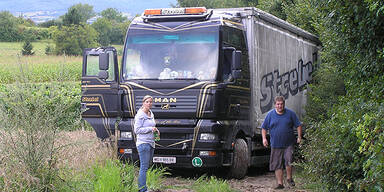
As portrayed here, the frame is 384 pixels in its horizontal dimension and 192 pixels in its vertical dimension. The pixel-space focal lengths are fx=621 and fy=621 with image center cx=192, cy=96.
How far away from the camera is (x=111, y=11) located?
151m

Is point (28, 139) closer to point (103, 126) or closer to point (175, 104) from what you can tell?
point (175, 104)

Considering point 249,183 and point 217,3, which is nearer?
point 249,183

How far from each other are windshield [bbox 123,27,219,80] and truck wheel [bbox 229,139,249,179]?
174 centimetres

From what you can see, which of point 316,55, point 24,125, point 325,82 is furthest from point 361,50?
point 316,55

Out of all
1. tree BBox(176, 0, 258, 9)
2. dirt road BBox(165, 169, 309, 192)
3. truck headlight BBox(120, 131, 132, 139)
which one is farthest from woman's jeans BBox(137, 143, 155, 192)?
tree BBox(176, 0, 258, 9)

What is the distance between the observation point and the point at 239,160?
13.3m

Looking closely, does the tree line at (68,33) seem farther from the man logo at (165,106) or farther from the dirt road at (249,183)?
the man logo at (165,106)

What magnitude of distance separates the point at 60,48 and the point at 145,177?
169 feet

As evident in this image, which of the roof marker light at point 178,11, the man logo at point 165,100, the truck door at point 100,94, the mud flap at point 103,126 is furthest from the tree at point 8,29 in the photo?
the man logo at point 165,100

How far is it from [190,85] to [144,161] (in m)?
2.63

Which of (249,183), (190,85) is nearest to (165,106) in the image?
(190,85)

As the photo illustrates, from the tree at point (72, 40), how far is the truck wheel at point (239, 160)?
46.7 m

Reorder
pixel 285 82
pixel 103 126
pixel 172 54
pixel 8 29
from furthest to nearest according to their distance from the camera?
1. pixel 8 29
2. pixel 285 82
3. pixel 103 126
4. pixel 172 54

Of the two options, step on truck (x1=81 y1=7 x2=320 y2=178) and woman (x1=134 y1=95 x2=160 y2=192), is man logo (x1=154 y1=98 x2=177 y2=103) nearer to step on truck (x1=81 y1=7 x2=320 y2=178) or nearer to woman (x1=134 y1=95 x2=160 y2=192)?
step on truck (x1=81 y1=7 x2=320 y2=178)
